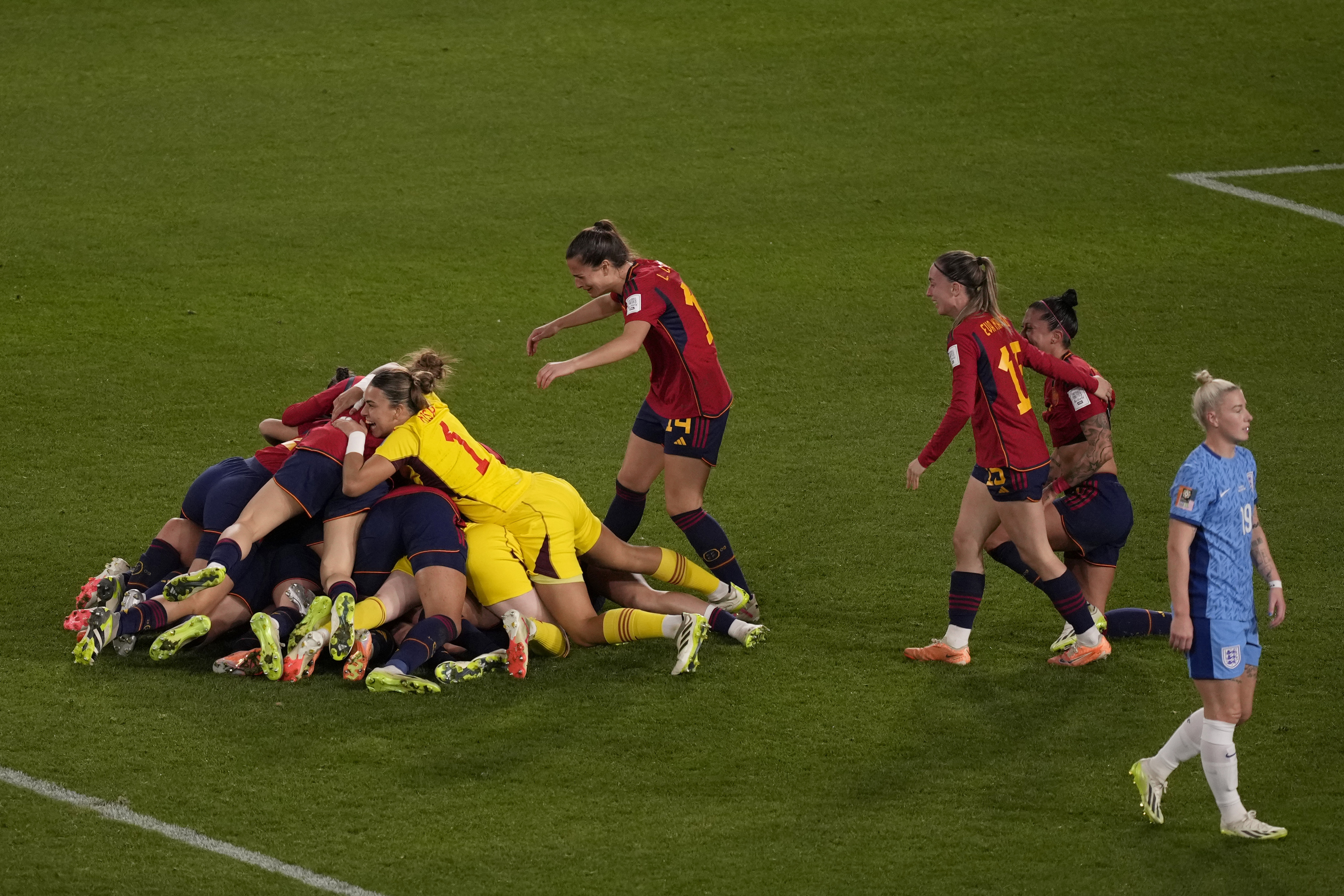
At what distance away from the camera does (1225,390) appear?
203 inches

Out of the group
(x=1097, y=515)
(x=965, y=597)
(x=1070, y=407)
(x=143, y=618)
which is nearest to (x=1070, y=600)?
(x=965, y=597)

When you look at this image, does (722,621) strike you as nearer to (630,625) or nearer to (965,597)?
(630,625)

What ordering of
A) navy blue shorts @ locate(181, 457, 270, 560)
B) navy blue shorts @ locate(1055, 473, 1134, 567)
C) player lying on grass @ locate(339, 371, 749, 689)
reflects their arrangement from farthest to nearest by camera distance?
navy blue shorts @ locate(1055, 473, 1134, 567), navy blue shorts @ locate(181, 457, 270, 560), player lying on grass @ locate(339, 371, 749, 689)

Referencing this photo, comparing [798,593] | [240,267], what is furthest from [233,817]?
[240,267]

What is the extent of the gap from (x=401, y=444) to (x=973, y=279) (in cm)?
254

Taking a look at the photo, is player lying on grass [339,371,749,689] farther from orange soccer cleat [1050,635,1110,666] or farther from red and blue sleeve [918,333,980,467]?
orange soccer cleat [1050,635,1110,666]

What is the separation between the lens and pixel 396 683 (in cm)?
625

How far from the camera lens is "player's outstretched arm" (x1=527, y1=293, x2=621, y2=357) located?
754 centimetres

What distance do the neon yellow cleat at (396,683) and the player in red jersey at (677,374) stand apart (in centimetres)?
150

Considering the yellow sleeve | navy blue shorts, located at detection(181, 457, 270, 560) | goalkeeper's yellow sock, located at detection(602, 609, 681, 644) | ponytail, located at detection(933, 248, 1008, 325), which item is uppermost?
ponytail, located at detection(933, 248, 1008, 325)

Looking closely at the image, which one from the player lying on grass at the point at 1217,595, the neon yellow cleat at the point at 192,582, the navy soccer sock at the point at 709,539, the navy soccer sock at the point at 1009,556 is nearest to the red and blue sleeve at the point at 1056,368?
the navy soccer sock at the point at 1009,556

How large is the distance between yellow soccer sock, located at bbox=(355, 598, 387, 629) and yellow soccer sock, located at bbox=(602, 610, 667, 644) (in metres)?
0.95

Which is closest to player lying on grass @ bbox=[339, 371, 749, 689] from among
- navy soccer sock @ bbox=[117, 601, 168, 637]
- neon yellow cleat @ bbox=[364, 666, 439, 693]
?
neon yellow cleat @ bbox=[364, 666, 439, 693]

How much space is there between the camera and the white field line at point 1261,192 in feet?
46.6
